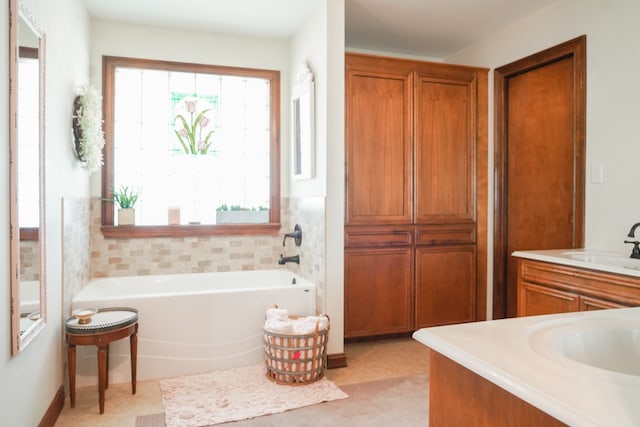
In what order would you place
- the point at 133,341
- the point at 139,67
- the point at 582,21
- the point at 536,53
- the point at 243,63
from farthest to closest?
1. the point at 243,63
2. the point at 139,67
3. the point at 536,53
4. the point at 582,21
5. the point at 133,341

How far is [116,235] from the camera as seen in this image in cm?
373

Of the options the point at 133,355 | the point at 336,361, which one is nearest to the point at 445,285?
the point at 336,361

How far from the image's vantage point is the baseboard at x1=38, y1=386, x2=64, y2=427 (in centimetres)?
225

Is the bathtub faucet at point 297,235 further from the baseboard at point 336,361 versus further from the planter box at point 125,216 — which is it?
the planter box at point 125,216

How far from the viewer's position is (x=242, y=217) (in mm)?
4094

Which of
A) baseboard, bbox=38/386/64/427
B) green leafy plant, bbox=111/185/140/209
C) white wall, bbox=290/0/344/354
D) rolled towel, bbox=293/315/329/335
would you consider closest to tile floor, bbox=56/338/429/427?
baseboard, bbox=38/386/64/427

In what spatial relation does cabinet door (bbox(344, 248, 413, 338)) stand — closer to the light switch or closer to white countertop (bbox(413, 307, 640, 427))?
the light switch

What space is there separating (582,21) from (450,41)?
1.27 metres

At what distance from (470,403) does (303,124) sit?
2.99 meters

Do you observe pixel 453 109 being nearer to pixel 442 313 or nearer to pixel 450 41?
pixel 450 41

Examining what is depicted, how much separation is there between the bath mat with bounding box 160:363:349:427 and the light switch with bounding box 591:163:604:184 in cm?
215

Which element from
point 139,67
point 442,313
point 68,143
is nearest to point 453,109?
point 442,313

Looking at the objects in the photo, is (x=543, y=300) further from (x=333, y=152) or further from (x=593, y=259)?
(x=333, y=152)

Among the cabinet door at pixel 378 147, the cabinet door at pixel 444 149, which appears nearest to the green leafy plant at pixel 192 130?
the cabinet door at pixel 378 147
